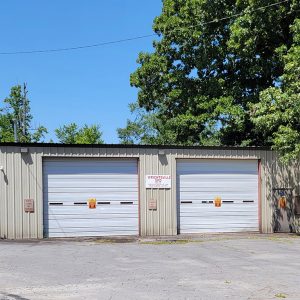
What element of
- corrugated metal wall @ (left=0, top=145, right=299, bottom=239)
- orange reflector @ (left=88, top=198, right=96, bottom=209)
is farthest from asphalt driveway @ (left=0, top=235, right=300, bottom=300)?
orange reflector @ (left=88, top=198, right=96, bottom=209)

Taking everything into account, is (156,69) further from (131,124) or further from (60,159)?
(131,124)

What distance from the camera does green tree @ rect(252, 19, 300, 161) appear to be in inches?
716

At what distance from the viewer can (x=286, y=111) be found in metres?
18.3

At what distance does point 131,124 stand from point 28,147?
4175 cm

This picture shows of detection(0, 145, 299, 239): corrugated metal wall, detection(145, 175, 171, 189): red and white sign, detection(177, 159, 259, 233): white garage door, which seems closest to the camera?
detection(0, 145, 299, 239): corrugated metal wall

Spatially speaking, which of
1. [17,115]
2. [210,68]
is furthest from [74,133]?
[210,68]

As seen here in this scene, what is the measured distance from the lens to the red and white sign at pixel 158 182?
63.9ft

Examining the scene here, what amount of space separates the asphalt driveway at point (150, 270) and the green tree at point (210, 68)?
31.6 feet

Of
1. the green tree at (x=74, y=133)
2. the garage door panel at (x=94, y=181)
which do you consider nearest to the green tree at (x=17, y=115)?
the green tree at (x=74, y=133)

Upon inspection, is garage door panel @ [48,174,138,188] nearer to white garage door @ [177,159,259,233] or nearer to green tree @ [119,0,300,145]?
white garage door @ [177,159,259,233]

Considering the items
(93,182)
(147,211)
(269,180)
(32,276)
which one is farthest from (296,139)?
(32,276)

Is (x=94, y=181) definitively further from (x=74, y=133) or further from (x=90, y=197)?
(x=74, y=133)

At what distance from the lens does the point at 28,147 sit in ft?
60.1

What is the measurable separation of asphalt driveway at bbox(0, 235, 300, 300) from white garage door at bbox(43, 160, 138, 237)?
185 centimetres
